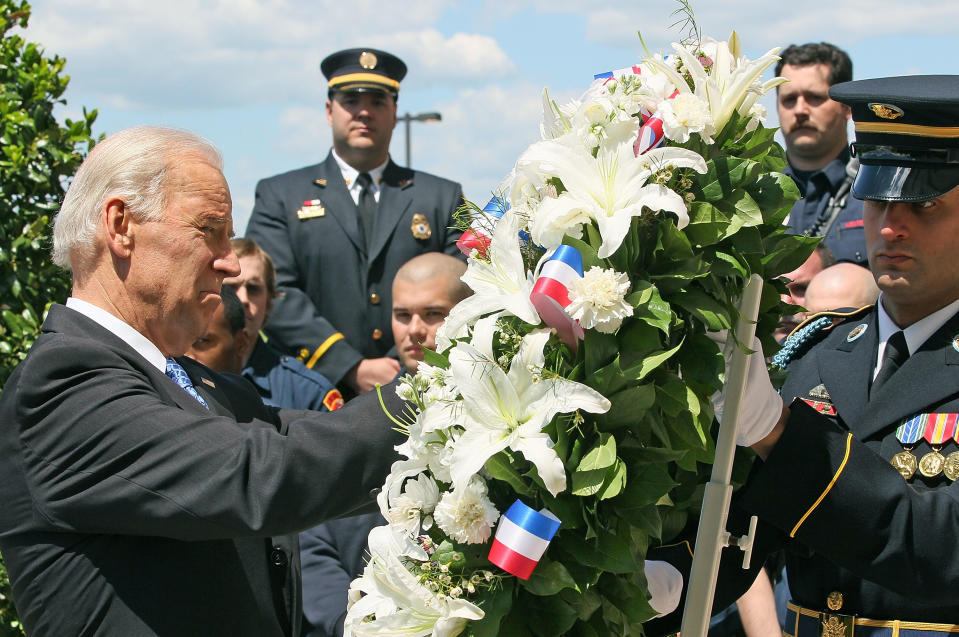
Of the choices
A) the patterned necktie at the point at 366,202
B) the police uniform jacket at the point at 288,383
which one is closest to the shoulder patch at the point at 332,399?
the police uniform jacket at the point at 288,383

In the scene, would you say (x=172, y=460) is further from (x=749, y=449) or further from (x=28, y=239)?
(x=28, y=239)

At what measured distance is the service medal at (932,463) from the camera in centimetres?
275

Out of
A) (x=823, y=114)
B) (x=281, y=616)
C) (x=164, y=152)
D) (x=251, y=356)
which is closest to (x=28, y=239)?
(x=251, y=356)

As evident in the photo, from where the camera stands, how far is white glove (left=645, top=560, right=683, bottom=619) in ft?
7.91

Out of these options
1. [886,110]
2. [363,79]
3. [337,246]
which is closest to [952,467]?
[886,110]

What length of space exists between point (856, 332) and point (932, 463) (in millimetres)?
601

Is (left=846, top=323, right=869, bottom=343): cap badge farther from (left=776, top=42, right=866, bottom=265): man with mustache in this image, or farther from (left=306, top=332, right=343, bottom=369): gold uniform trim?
(left=306, top=332, right=343, bottom=369): gold uniform trim

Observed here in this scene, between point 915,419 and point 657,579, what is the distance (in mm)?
923

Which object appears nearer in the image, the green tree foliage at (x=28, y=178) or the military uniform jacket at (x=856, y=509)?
the military uniform jacket at (x=856, y=509)

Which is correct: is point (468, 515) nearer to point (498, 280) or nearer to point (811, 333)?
point (498, 280)

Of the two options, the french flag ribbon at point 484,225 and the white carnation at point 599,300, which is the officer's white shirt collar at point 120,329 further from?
the white carnation at point 599,300

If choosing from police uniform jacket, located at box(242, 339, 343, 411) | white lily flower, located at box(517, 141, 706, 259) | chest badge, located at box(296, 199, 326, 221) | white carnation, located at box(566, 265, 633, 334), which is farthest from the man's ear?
chest badge, located at box(296, 199, 326, 221)

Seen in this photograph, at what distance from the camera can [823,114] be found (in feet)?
20.4

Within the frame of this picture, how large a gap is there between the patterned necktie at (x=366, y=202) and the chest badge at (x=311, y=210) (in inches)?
8.3
